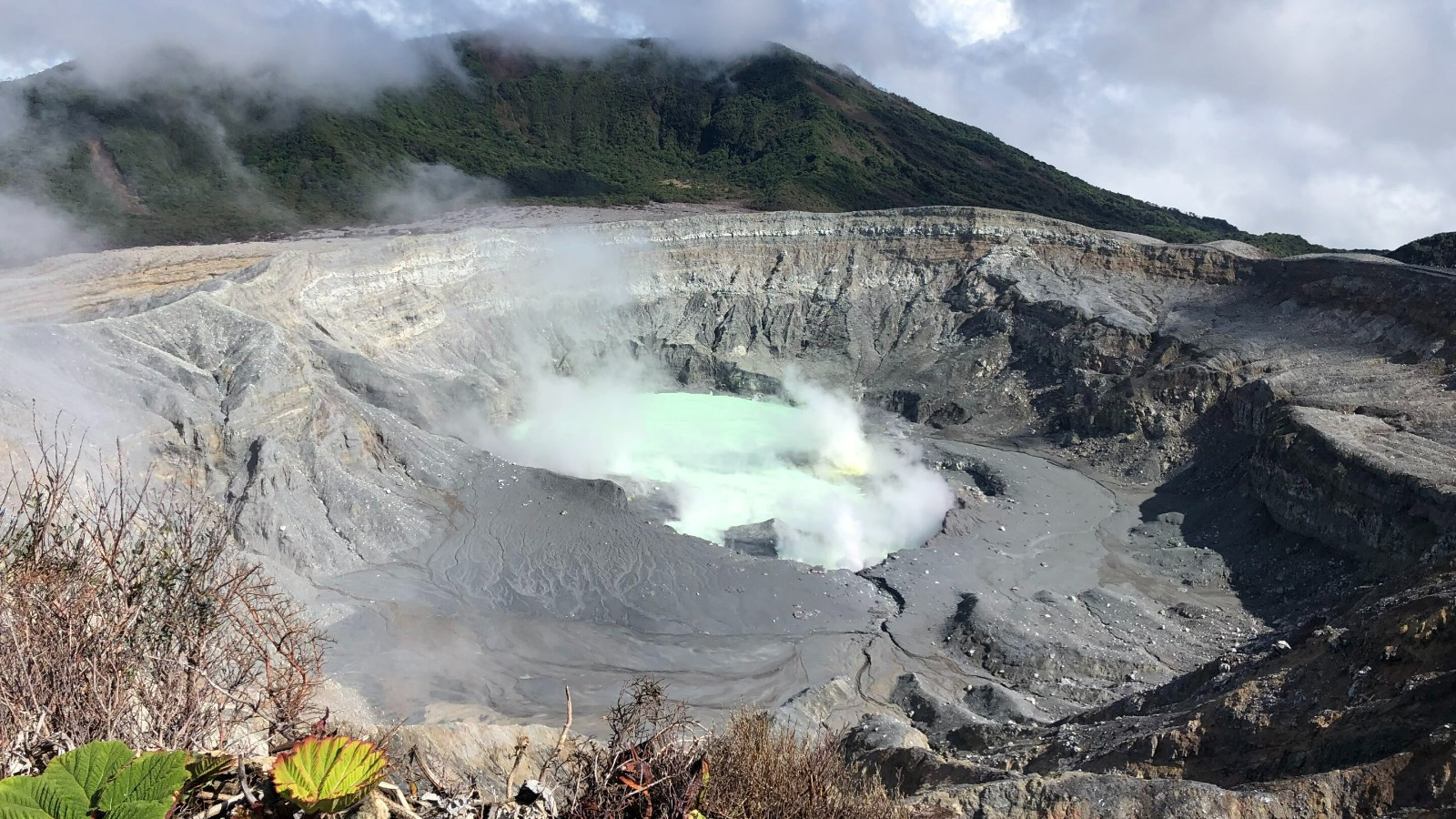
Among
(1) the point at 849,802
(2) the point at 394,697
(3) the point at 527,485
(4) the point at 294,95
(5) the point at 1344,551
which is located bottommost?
(2) the point at 394,697

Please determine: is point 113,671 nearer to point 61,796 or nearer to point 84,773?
point 84,773

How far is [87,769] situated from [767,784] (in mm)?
4026

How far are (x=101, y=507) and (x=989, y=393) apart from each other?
138ft

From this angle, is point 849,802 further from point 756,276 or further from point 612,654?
point 756,276

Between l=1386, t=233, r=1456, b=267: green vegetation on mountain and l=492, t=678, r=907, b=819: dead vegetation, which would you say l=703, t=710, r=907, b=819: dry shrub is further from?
l=1386, t=233, r=1456, b=267: green vegetation on mountain

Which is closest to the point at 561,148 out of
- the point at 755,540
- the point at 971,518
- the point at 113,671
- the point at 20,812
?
the point at 755,540

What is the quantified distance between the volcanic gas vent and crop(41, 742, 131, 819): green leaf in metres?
26.2

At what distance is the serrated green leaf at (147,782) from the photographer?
13.2 feet

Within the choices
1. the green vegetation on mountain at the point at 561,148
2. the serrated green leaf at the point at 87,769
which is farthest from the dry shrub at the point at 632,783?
the green vegetation on mountain at the point at 561,148

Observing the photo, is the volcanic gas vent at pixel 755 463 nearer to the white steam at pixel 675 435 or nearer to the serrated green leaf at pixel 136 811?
the white steam at pixel 675 435

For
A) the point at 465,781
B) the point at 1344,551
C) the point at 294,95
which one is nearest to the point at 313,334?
the point at 465,781

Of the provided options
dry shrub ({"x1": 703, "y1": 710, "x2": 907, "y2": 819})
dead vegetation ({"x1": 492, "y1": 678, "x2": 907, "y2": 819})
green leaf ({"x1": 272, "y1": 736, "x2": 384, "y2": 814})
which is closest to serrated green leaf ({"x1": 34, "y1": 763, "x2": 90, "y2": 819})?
green leaf ({"x1": 272, "y1": 736, "x2": 384, "y2": 814})

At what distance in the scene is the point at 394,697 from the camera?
68.2ft

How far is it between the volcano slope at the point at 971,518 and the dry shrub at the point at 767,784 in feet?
12.0
